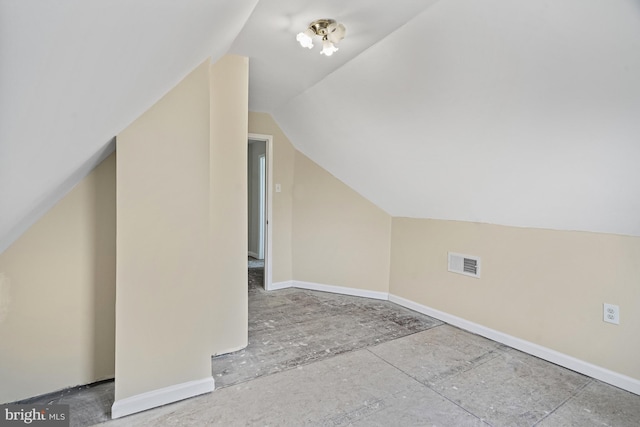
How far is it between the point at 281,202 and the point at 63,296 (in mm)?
2486

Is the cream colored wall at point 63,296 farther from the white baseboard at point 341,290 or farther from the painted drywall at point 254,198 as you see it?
the painted drywall at point 254,198

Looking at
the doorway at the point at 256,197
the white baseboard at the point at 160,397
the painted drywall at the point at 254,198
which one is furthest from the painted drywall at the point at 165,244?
the painted drywall at the point at 254,198

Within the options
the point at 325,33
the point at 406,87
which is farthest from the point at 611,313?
the point at 325,33

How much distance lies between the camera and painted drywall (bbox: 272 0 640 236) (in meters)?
1.46

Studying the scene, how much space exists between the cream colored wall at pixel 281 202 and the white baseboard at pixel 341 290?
0.61 ft

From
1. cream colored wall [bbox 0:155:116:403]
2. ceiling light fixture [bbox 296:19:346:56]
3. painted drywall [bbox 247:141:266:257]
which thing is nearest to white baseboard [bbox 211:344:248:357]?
cream colored wall [bbox 0:155:116:403]

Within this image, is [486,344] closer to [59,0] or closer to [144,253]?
[144,253]

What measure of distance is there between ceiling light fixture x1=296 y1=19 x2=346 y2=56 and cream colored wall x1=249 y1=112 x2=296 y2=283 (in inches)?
79.0

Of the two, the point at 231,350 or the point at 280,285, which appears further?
the point at 280,285

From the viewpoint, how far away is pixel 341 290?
12.9 feet

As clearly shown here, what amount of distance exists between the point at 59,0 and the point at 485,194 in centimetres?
271

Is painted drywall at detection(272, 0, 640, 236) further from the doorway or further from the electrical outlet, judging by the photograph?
the doorway

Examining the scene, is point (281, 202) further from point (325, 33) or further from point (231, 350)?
point (325, 33)

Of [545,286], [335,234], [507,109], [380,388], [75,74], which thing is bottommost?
[380,388]
